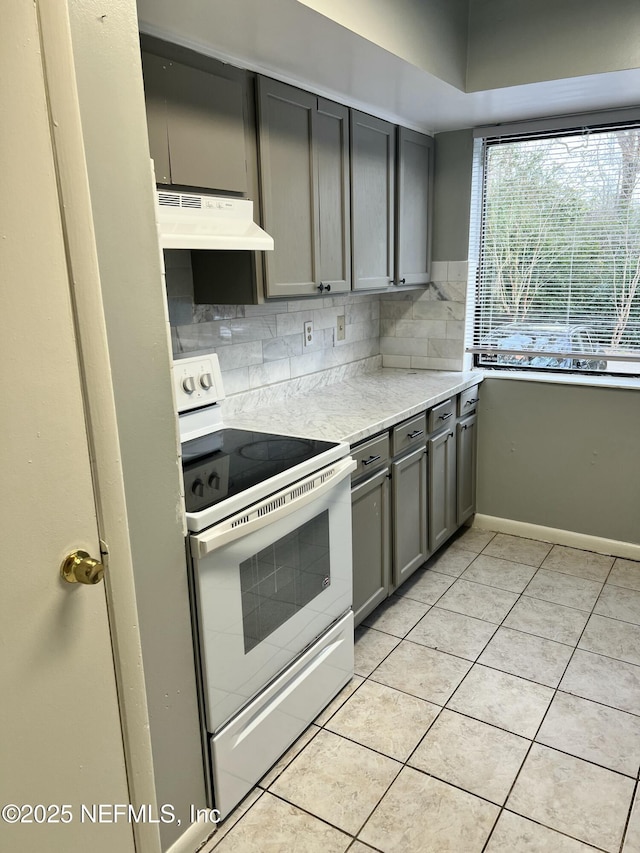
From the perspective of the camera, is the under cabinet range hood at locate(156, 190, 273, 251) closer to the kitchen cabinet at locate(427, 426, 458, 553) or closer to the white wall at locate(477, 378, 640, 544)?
the kitchen cabinet at locate(427, 426, 458, 553)

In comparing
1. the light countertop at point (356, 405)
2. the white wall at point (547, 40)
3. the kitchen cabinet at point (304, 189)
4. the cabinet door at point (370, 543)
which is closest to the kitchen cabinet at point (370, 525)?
the cabinet door at point (370, 543)

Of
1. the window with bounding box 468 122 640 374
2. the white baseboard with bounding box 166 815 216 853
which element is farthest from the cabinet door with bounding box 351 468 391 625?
the window with bounding box 468 122 640 374

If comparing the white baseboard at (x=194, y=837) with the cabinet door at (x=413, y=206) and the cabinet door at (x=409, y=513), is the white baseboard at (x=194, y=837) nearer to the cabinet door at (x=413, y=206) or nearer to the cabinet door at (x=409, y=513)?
the cabinet door at (x=409, y=513)

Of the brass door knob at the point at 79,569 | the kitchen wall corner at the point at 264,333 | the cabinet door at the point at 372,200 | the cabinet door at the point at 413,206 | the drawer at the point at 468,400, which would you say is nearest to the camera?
the brass door knob at the point at 79,569

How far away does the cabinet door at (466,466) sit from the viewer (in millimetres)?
3438

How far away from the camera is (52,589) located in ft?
3.80

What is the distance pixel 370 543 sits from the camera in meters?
2.61

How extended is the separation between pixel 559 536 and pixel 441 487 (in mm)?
860

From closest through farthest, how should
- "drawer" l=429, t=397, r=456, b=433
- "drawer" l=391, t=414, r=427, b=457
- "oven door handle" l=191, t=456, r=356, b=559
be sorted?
1. "oven door handle" l=191, t=456, r=356, b=559
2. "drawer" l=391, t=414, r=427, b=457
3. "drawer" l=429, t=397, r=456, b=433

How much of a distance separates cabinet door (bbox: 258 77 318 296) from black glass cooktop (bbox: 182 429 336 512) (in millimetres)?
580

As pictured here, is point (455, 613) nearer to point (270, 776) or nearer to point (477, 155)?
point (270, 776)

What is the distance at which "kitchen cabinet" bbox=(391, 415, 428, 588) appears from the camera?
2.74 metres

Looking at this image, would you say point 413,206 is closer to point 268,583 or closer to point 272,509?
point 272,509

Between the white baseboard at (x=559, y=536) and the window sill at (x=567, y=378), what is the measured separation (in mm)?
838
